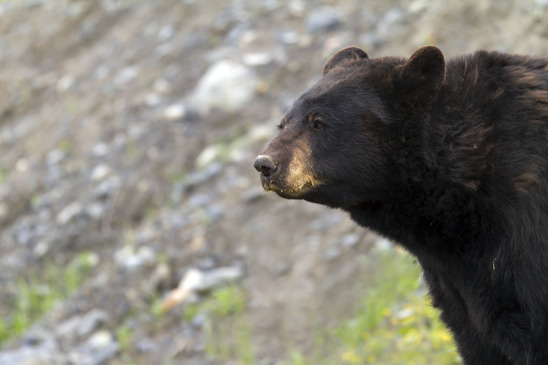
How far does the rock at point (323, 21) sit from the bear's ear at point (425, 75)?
214 inches

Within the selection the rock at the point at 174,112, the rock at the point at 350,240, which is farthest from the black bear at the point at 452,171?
the rock at the point at 174,112

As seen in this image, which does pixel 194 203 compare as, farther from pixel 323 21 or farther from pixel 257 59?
pixel 323 21

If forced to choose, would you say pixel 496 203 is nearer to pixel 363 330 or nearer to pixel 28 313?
pixel 363 330

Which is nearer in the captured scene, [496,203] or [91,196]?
[496,203]

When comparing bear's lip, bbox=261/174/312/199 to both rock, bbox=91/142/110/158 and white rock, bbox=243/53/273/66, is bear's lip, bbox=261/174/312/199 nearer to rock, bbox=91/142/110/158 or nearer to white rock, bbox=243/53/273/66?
white rock, bbox=243/53/273/66

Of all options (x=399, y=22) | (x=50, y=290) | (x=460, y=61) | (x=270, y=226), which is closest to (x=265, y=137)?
(x=270, y=226)

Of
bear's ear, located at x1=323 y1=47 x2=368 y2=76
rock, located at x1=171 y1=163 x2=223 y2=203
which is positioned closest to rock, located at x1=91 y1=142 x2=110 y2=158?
rock, located at x1=171 y1=163 x2=223 y2=203

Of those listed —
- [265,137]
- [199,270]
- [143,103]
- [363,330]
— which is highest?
[143,103]

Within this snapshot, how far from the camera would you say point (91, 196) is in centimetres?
912

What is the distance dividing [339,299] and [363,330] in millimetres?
458

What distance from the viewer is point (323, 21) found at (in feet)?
30.4

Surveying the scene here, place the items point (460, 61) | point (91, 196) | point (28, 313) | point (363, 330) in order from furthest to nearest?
point (91, 196) → point (28, 313) → point (363, 330) → point (460, 61)

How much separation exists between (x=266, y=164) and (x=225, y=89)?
5426mm

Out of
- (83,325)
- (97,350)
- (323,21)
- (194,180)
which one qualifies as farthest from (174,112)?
(97,350)
